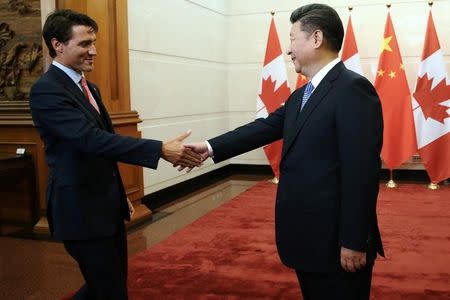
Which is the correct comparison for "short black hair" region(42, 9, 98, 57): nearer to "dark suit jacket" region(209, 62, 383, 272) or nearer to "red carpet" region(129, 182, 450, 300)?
"dark suit jacket" region(209, 62, 383, 272)

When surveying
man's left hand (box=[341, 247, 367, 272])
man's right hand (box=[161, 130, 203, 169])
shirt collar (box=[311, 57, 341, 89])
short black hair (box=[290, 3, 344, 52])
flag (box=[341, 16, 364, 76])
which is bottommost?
man's left hand (box=[341, 247, 367, 272])

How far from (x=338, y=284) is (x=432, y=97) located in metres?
4.76

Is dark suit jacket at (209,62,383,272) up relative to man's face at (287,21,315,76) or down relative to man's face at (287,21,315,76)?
down

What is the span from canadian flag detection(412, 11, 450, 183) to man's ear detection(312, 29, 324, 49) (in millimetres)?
4617

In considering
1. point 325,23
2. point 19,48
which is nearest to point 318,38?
point 325,23

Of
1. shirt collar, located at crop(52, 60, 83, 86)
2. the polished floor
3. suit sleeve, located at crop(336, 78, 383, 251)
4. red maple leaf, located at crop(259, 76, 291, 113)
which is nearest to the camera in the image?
suit sleeve, located at crop(336, 78, 383, 251)

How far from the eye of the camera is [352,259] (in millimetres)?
1478

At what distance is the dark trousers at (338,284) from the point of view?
1.56 meters

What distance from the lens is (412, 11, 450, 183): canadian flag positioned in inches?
223

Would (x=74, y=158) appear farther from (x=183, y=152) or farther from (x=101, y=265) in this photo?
(x=183, y=152)

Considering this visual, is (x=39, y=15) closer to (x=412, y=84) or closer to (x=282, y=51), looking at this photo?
(x=282, y=51)

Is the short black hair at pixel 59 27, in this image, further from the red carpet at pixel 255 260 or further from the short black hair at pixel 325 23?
the red carpet at pixel 255 260

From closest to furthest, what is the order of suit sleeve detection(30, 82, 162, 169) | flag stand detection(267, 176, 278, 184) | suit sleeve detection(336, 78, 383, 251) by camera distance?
suit sleeve detection(336, 78, 383, 251), suit sleeve detection(30, 82, 162, 169), flag stand detection(267, 176, 278, 184)

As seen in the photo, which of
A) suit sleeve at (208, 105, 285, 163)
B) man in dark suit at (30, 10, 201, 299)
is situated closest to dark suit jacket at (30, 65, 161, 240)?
man in dark suit at (30, 10, 201, 299)
